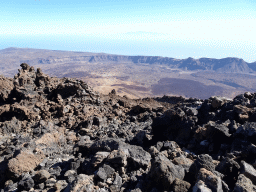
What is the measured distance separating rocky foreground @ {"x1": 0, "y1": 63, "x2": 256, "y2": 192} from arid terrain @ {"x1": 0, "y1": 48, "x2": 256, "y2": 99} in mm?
50620

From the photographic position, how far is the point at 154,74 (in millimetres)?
132125

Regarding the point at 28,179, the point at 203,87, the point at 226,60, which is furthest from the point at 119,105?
the point at 226,60

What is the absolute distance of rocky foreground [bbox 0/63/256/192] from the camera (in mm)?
4250

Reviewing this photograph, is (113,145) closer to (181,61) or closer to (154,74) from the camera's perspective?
(154,74)

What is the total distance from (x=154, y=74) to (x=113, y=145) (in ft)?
424

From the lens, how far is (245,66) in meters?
149

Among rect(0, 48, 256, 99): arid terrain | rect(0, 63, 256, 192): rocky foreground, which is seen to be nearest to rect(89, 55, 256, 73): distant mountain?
rect(0, 48, 256, 99): arid terrain

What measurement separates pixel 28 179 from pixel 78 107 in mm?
8202

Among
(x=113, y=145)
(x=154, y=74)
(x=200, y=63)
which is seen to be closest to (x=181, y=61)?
(x=200, y=63)

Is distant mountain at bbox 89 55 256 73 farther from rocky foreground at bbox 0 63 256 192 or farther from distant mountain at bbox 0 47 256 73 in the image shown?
rocky foreground at bbox 0 63 256 192

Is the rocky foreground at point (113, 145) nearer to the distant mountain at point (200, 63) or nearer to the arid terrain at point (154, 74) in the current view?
the arid terrain at point (154, 74)

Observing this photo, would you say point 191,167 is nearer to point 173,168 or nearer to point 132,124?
point 173,168

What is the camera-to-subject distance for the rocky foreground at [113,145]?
4.25 m

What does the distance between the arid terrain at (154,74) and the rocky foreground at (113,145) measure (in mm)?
50620
